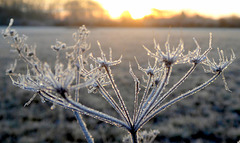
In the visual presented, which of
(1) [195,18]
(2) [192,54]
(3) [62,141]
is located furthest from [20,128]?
(1) [195,18]

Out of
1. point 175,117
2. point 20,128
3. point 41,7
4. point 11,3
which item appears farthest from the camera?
point 41,7

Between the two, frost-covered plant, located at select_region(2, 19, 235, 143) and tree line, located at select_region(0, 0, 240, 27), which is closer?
frost-covered plant, located at select_region(2, 19, 235, 143)

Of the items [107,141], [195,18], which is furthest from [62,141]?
[195,18]

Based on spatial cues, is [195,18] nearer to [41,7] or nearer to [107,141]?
[41,7]

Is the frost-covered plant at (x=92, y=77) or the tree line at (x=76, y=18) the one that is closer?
the frost-covered plant at (x=92, y=77)

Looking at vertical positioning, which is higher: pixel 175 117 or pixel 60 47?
pixel 60 47

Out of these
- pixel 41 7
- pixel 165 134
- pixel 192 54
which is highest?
pixel 41 7

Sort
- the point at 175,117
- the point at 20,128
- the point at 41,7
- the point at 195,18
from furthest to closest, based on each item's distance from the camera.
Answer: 1. the point at 41,7
2. the point at 195,18
3. the point at 175,117
4. the point at 20,128

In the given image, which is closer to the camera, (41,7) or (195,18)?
(195,18)

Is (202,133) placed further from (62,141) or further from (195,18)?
(195,18)

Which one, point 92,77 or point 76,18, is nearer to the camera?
point 92,77
